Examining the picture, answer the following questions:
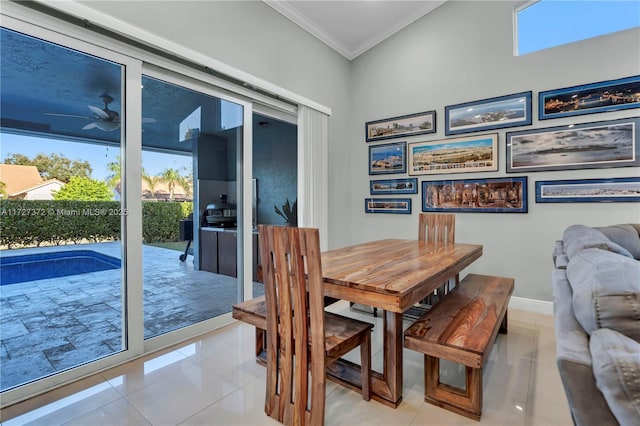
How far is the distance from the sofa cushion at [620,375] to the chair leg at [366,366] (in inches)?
44.7

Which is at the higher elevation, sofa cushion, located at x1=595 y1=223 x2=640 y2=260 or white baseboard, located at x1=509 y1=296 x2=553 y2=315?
sofa cushion, located at x1=595 y1=223 x2=640 y2=260

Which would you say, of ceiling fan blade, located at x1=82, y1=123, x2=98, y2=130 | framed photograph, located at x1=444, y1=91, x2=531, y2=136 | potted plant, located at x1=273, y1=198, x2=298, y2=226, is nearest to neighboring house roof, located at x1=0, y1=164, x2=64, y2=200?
ceiling fan blade, located at x1=82, y1=123, x2=98, y2=130

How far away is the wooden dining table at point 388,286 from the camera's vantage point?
4.75ft

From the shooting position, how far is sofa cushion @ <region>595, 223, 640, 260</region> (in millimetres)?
2301

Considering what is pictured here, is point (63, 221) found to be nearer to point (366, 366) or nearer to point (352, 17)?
point (366, 366)

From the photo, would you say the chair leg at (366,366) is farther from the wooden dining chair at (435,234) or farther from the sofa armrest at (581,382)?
the wooden dining chair at (435,234)

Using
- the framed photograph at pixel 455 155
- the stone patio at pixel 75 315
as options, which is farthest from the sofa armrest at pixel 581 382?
the framed photograph at pixel 455 155

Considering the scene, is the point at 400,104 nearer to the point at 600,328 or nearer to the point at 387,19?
the point at 387,19

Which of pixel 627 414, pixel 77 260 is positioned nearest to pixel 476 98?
pixel 627 414

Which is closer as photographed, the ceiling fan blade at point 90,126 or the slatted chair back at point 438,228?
the ceiling fan blade at point 90,126

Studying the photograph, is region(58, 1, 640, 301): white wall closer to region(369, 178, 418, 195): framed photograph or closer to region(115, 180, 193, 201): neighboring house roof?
region(369, 178, 418, 195): framed photograph

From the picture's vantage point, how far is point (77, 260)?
6.88 feet

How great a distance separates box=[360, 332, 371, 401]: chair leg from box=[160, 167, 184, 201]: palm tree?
2.00 meters

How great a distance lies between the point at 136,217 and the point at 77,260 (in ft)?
1.50
